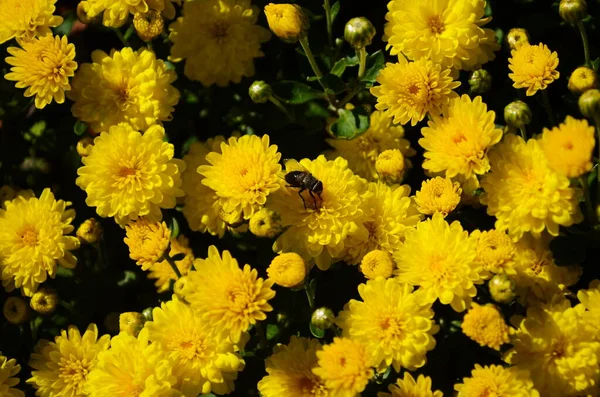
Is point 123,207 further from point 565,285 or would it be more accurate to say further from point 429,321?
point 565,285

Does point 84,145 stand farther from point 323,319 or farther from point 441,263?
point 441,263

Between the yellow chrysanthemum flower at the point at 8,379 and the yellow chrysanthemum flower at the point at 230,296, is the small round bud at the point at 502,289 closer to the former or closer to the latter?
the yellow chrysanthemum flower at the point at 230,296

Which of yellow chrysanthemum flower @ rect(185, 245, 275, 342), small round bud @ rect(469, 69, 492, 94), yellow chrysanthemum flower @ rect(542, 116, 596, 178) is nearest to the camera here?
yellow chrysanthemum flower @ rect(542, 116, 596, 178)

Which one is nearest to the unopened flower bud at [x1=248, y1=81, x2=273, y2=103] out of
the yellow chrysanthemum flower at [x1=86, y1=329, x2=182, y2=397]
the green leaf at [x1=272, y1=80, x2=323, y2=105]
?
the green leaf at [x1=272, y1=80, x2=323, y2=105]

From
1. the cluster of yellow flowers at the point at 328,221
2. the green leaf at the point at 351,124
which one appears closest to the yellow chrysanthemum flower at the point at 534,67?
the cluster of yellow flowers at the point at 328,221

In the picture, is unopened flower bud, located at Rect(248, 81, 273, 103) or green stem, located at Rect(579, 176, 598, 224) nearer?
green stem, located at Rect(579, 176, 598, 224)

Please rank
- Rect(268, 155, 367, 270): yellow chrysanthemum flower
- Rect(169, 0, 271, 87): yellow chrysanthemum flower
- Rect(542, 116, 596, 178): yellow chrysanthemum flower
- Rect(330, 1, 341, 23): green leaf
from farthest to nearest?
Rect(169, 0, 271, 87): yellow chrysanthemum flower
Rect(330, 1, 341, 23): green leaf
Rect(268, 155, 367, 270): yellow chrysanthemum flower
Rect(542, 116, 596, 178): yellow chrysanthemum flower

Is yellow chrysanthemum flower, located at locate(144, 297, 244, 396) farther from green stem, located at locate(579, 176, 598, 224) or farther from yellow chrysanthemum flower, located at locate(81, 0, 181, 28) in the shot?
green stem, located at locate(579, 176, 598, 224)
